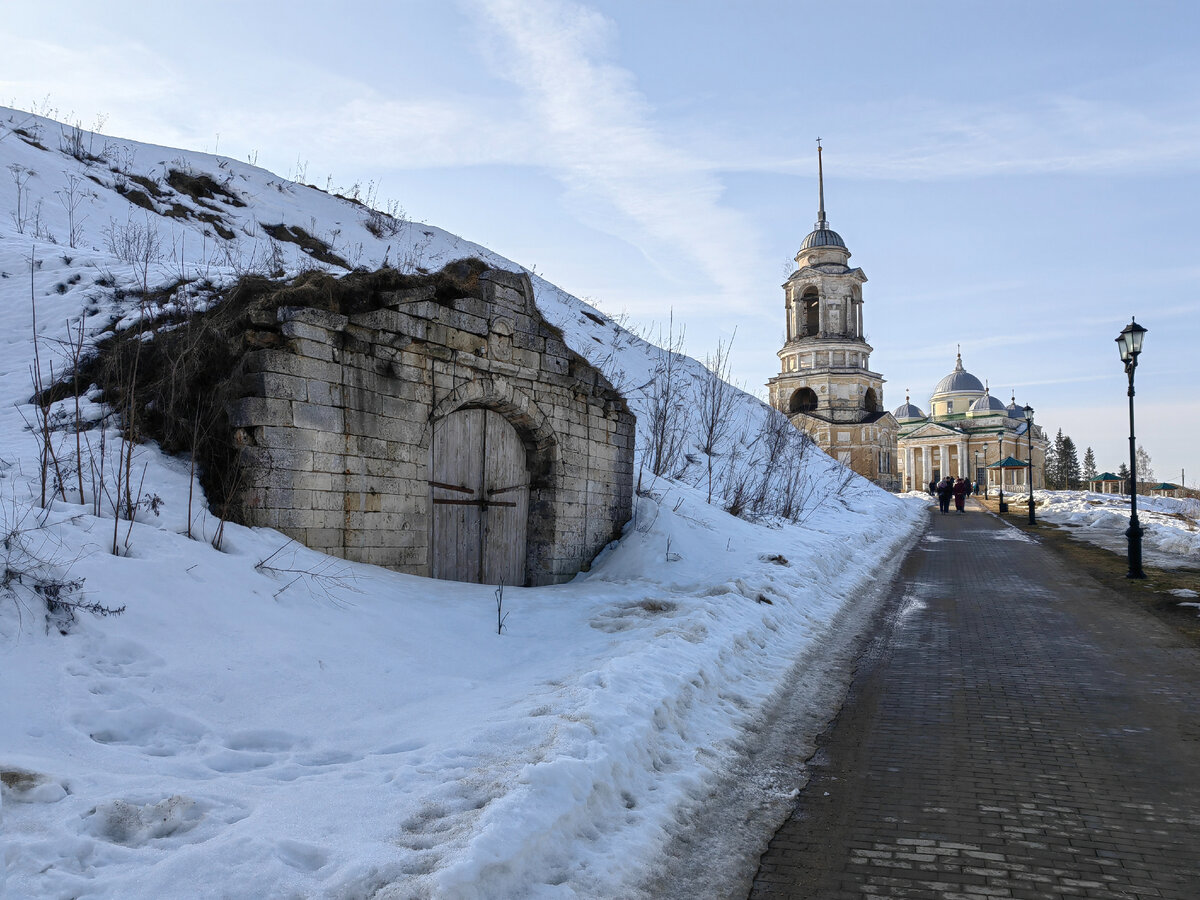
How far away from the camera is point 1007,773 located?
4758mm

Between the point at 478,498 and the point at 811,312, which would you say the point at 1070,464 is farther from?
the point at 478,498

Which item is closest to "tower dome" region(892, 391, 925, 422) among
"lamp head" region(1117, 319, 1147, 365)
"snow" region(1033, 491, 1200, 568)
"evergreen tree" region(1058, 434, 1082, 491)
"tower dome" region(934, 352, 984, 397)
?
"tower dome" region(934, 352, 984, 397)

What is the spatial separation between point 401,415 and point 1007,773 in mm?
6244

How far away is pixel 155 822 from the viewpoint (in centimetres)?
322

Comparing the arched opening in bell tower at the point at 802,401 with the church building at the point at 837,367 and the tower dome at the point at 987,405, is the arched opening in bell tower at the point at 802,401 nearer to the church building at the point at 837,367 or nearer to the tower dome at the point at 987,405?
the church building at the point at 837,367

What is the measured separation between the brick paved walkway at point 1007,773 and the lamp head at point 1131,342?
22.1 ft

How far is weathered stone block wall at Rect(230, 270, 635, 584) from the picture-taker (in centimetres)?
694

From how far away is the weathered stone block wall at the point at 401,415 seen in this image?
6.94 metres

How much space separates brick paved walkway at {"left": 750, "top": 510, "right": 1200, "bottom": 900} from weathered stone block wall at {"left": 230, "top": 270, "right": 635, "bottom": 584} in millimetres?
4570

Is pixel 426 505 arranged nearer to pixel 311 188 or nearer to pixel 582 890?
pixel 582 890

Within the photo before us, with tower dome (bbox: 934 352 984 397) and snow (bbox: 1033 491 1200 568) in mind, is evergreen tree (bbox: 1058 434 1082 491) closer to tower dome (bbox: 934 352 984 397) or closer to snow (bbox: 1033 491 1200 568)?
tower dome (bbox: 934 352 984 397)

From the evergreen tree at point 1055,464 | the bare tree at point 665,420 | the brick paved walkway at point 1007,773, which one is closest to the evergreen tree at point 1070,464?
the evergreen tree at point 1055,464

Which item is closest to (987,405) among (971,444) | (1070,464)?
(971,444)

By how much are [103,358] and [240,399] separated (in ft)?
7.12
